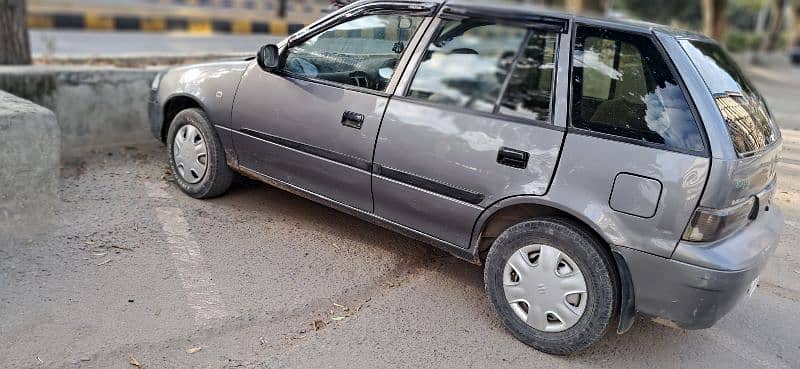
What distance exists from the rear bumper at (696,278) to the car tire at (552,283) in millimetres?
133

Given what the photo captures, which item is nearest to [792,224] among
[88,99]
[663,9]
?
[88,99]

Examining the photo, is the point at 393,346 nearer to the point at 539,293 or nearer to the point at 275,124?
the point at 539,293

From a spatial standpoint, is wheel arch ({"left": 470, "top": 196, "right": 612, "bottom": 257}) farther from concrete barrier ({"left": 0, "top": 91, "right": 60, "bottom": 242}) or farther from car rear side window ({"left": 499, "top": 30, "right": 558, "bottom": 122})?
concrete barrier ({"left": 0, "top": 91, "right": 60, "bottom": 242})

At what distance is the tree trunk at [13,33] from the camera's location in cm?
541

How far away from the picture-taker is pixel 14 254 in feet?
11.5

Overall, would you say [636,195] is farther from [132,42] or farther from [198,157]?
[132,42]

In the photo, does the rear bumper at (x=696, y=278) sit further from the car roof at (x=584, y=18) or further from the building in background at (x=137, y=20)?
the building in background at (x=137, y=20)

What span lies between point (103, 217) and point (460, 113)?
7.90 feet

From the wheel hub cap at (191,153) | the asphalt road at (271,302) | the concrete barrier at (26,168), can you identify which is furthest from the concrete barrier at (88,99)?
the wheel hub cap at (191,153)

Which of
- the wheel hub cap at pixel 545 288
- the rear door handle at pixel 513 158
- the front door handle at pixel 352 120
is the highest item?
the front door handle at pixel 352 120

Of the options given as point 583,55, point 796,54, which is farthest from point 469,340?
point 796,54

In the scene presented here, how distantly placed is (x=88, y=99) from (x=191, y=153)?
1569 millimetres

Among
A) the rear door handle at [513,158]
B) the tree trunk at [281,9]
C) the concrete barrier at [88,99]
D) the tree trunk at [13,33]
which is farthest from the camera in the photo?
the tree trunk at [281,9]

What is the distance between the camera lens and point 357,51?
372 centimetres
